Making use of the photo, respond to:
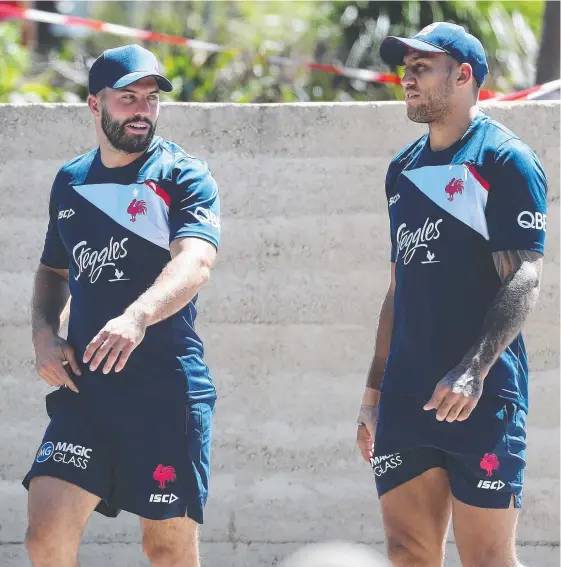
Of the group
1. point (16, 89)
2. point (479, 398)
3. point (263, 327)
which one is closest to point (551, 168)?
point (263, 327)

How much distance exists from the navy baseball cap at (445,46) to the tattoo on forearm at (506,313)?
0.74 meters

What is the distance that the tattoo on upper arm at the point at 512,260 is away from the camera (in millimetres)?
3662

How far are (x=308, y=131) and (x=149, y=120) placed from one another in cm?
140

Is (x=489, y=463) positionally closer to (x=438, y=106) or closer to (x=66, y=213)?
(x=438, y=106)

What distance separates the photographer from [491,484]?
3703 millimetres

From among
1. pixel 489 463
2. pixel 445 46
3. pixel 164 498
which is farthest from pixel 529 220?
pixel 164 498

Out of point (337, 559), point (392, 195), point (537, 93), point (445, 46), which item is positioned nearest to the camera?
point (337, 559)

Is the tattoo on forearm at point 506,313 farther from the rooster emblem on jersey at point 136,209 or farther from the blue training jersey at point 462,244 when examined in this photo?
the rooster emblem on jersey at point 136,209

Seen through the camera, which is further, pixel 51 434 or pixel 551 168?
pixel 551 168

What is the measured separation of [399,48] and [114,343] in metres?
1.36

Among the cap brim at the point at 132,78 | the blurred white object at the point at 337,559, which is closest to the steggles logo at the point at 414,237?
the cap brim at the point at 132,78

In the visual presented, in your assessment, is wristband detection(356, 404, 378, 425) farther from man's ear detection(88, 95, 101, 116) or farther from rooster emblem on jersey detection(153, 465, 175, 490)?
man's ear detection(88, 95, 101, 116)

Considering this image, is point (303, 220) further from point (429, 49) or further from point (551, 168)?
point (429, 49)

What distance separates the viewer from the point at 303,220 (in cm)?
543
